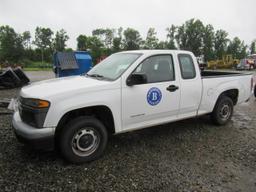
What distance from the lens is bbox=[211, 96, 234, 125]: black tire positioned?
5.21m

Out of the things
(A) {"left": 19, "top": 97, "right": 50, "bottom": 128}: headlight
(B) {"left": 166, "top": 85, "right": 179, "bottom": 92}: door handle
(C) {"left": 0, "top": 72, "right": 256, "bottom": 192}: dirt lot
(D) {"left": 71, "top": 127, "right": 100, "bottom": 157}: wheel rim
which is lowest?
(C) {"left": 0, "top": 72, "right": 256, "bottom": 192}: dirt lot

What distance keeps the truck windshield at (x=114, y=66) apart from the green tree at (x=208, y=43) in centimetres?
5801

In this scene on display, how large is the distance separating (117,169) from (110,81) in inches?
53.7

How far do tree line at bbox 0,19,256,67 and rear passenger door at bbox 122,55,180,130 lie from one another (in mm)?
54709

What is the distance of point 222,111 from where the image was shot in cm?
531

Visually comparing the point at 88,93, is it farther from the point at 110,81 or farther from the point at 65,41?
the point at 65,41

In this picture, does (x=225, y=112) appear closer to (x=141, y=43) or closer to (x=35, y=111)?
(x=35, y=111)

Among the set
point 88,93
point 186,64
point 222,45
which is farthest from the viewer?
point 222,45

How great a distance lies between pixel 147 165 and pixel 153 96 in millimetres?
1169

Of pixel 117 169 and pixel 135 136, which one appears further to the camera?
pixel 135 136

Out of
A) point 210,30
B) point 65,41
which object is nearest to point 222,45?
point 210,30

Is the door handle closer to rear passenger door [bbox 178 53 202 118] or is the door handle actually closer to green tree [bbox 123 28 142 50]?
rear passenger door [bbox 178 53 202 118]

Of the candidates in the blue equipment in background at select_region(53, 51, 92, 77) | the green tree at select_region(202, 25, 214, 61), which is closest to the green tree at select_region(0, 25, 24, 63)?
the green tree at select_region(202, 25, 214, 61)

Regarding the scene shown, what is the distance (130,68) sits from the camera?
3.82m
